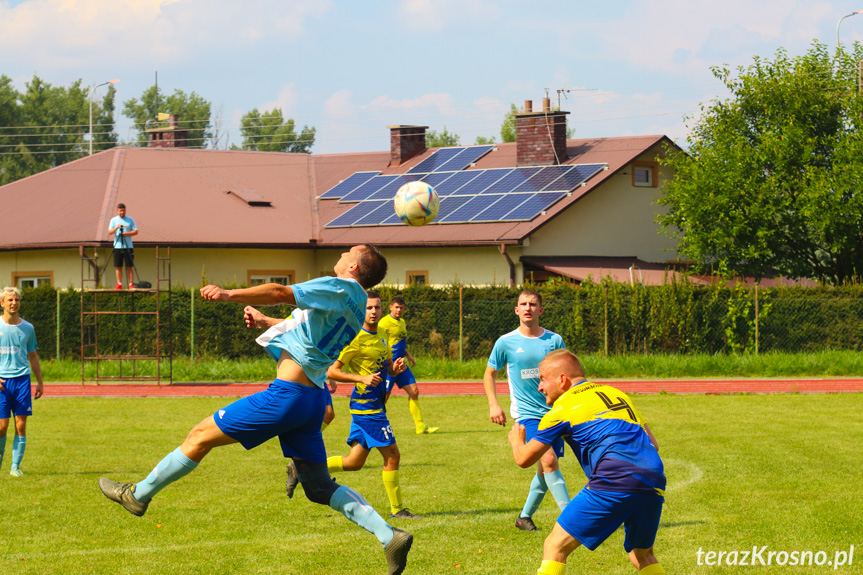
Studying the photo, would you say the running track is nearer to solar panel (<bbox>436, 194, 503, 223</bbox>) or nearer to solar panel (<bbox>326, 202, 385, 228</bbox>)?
solar panel (<bbox>436, 194, 503, 223</bbox>)

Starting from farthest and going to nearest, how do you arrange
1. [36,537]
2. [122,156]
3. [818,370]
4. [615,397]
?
1. [122,156]
2. [818,370]
3. [36,537]
4. [615,397]


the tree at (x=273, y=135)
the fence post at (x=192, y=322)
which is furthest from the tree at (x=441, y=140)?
the fence post at (x=192, y=322)

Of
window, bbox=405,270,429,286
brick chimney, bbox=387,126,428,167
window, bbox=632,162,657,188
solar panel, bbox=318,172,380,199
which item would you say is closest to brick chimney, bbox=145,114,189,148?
solar panel, bbox=318,172,380,199

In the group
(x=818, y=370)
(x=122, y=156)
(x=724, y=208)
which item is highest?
(x=122, y=156)

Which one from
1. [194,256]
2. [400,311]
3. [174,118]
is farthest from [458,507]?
[174,118]

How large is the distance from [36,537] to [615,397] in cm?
531

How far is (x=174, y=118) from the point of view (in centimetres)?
4375

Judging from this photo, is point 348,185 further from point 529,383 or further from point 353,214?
point 529,383

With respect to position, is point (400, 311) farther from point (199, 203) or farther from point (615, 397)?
point (199, 203)

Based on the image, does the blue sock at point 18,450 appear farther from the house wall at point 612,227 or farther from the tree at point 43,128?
the tree at point 43,128

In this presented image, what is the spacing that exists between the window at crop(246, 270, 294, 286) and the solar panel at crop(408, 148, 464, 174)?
243 inches

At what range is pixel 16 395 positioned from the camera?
36.1 feet

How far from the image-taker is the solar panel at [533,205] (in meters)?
30.7

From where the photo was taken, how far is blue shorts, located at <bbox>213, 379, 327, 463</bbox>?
20.4ft
